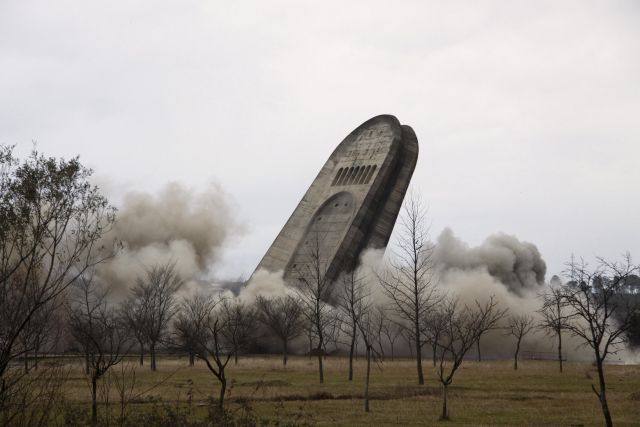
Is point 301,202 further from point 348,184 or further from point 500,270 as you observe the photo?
point 500,270

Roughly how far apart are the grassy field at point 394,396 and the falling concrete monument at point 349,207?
1904cm

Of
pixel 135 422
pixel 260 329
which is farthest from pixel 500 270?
pixel 135 422

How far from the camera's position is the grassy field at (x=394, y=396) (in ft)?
65.2

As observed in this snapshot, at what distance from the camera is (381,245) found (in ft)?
196

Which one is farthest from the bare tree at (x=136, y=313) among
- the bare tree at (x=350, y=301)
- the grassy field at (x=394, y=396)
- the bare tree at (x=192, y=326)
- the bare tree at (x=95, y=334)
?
the bare tree at (x=350, y=301)

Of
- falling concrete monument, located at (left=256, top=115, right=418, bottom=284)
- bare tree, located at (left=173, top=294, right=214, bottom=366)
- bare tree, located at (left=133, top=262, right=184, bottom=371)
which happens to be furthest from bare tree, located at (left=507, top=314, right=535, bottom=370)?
bare tree, located at (left=133, top=262, right=184, bottom=371)

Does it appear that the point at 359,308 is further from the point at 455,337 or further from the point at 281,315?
the point at 281,315

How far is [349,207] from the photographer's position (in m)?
60.5

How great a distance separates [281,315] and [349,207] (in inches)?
492

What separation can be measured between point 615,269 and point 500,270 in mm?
52003

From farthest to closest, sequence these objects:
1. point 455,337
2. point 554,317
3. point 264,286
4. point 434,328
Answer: point 264,286 < point 554,317 < point 455,337 < point 434,328

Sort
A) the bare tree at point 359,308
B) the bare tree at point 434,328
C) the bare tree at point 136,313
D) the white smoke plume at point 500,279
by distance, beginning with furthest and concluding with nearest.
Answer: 1. the white smoke plume at point 500,279
2. the bare tree at point 136,313
3. the bare tree at point 434,328
4. the bare tree at point 359,308

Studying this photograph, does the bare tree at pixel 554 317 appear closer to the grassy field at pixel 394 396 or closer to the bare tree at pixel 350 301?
the grassy field at pixel 394 396

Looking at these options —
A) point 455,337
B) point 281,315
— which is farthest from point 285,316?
point 455,337
